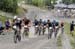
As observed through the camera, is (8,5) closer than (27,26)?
No

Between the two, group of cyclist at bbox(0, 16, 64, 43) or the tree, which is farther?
the tree

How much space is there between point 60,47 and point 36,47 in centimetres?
142

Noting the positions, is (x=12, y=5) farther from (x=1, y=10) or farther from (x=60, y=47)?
(x=60, y=47)

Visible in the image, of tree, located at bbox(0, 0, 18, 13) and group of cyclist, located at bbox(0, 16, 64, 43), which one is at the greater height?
group of cyclist, located at bbox(0, 16, 64, 43)

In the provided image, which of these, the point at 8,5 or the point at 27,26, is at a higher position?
the point at 27,26

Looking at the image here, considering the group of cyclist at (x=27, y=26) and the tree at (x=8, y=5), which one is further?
the tree at (x=8, y=5)

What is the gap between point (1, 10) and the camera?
209 feet

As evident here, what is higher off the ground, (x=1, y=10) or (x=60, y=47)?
(x=60, y=47)

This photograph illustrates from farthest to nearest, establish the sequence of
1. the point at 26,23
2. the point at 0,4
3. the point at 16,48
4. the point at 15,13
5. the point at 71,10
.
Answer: the point at 71,10 → the point at 15,13 → the point at 0,4 → the point at 26,23 → the point at 16,48

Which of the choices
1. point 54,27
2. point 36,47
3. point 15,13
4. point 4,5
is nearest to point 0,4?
point 4,5

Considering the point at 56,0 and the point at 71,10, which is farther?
the point at 56,0

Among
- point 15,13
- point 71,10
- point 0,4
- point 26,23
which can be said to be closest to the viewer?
point 26,23

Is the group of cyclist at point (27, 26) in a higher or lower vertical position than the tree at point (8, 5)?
higher

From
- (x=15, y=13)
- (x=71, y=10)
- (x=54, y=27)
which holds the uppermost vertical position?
(x=54, y=27)
